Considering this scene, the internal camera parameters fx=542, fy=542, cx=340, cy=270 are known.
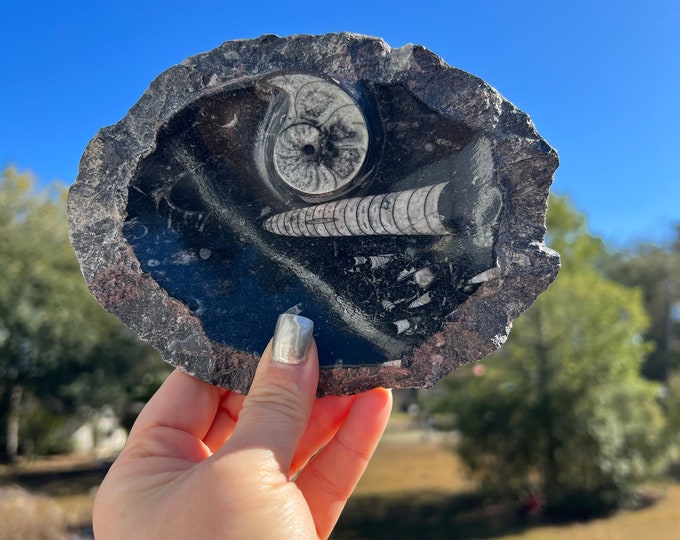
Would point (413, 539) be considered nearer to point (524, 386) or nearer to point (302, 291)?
point (524, 386)

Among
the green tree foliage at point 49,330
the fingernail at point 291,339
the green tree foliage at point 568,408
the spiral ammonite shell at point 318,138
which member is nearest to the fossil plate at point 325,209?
the spiral ammonite shell at point 318,138

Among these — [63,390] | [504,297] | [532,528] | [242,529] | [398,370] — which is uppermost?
[63,390]

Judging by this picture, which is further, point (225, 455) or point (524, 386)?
point (524, 386)

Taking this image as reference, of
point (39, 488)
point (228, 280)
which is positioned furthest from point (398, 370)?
point (39, 488)

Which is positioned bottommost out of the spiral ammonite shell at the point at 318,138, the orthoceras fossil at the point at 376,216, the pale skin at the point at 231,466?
the pale skin at the point at 231,466

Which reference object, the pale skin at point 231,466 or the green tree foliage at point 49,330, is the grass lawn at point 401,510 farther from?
the pale skin at point 231,466

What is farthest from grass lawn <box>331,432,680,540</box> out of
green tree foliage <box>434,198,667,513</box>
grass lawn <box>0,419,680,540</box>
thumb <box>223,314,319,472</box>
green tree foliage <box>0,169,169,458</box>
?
thumb <box>223,314,319,472</box>

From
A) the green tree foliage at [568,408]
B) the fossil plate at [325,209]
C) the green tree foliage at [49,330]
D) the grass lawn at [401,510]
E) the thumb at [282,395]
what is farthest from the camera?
the green tree foliage at [49,330]

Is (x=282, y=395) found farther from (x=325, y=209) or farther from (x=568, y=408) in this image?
(x=568, y=408)
